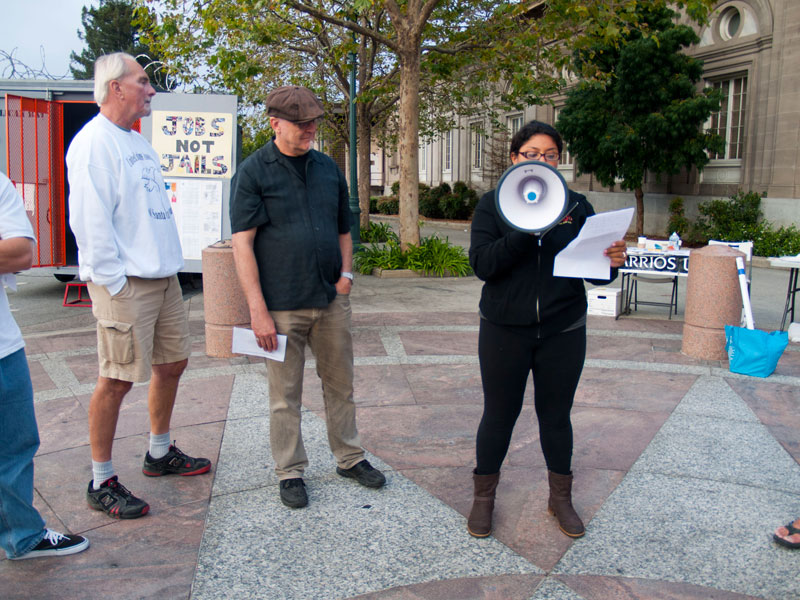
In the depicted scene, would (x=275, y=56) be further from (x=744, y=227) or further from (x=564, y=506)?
(x=564, y=506)

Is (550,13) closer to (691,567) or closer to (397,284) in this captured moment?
(397,284)

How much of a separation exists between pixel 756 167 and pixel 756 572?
15836 mm

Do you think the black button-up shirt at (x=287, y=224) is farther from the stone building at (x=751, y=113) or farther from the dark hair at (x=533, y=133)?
the stone building at (x=751, y=113)

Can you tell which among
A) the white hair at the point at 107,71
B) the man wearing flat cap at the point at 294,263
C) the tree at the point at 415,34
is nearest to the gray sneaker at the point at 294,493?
the man wearing flat cap at the point at 294,263

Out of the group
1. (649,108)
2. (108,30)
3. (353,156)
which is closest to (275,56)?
(353,156)

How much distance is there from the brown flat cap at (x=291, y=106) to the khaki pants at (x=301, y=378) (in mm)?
943

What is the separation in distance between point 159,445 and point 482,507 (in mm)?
1843

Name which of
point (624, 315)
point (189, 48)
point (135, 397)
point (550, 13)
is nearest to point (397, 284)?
point (624, 315)

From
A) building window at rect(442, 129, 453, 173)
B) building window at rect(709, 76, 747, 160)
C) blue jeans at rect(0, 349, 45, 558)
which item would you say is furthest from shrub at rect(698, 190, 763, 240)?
building window at rect(442, 129, 453, 173)

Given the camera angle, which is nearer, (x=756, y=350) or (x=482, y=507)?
(x=482, y=507)

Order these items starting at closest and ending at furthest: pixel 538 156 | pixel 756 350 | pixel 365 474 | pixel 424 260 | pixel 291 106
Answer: pixel 538 156 → pixel 291 106 → pixel 365 474 → pixel 756 350 → pixel 424 260

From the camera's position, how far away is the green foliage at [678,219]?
17859 millimetres

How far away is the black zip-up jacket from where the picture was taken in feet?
10.0

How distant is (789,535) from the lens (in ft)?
10.4
